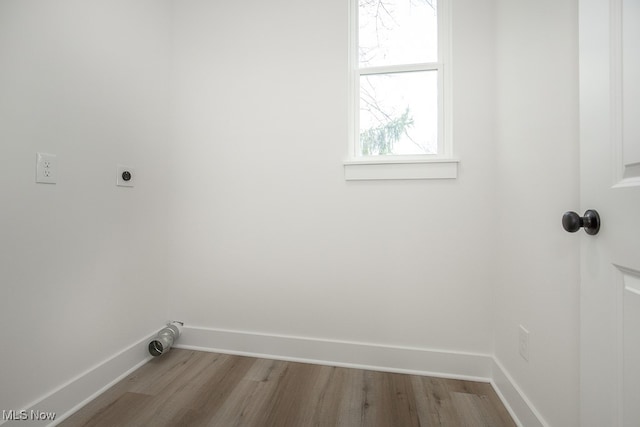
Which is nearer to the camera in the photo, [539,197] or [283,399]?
[539,197]

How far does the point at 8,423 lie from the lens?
1.02 metres

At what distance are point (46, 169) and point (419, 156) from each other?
6.01ft

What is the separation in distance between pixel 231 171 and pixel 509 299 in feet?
5.69

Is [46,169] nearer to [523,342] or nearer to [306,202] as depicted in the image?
[306,202]

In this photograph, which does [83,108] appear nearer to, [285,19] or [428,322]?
[285,19]

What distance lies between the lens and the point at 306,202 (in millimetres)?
1661

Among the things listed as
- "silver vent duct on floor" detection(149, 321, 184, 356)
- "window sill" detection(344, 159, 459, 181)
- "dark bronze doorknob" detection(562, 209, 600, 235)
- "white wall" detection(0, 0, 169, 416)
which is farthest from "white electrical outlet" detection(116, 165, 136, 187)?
"dark bronze doorknob" detection(562, 209, 600, 235)

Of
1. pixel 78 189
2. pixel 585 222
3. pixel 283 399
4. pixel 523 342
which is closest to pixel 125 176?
pixel 78 189

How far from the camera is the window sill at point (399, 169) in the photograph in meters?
1.49

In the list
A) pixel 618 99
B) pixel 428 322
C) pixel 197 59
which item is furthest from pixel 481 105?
pixel 197 59

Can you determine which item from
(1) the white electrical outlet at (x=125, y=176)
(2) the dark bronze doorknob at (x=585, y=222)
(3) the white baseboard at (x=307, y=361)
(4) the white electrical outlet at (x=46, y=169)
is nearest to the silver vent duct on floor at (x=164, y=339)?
(3) the white baseboard at (x=307, y=361)

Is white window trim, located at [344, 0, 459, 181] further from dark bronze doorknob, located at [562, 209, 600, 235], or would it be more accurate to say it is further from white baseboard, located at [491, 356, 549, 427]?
white baseboard, located at [491, 356, 549, 427]

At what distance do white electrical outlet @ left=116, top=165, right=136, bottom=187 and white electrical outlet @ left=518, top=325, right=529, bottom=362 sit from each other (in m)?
2.16

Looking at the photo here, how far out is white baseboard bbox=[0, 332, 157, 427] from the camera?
1.13 meters
